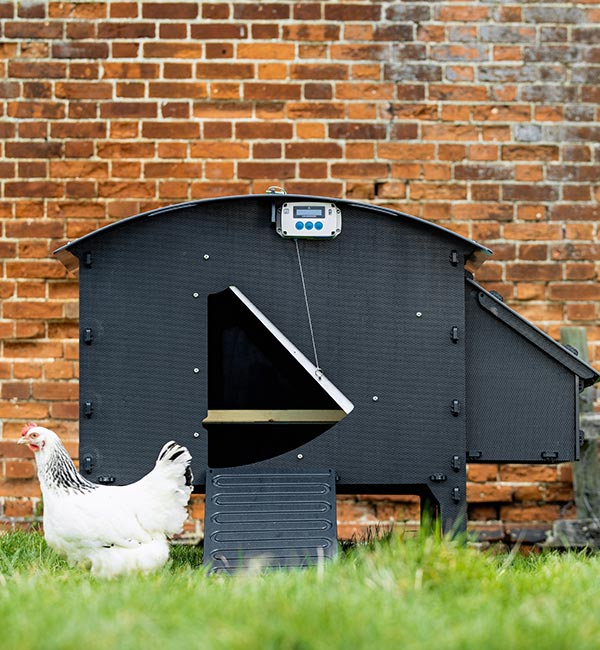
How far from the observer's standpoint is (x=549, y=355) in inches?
149

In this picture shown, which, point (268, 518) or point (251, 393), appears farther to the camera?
point (251, 393)

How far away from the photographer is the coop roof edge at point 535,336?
375 centimetres

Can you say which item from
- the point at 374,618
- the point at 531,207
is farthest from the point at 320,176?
the point at 374,618

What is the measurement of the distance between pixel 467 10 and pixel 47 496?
3.15 meters

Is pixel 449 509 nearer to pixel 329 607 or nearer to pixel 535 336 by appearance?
Result: pixel 535 336

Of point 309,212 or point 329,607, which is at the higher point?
point 309,212

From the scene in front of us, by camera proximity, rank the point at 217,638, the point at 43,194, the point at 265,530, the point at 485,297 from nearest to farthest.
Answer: the point at 217,638
the point at 265,530
the point at 485,297
the point at 43,194

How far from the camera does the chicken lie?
3.45m

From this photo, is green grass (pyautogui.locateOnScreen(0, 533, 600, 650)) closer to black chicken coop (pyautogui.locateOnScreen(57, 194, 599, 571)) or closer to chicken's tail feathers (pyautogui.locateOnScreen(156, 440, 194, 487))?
chicken's tail feathers (pyautogui.locateOnScreen(156, 440, 194, 487))

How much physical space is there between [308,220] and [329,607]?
1.64 meters

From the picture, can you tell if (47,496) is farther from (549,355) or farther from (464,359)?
(549,355)

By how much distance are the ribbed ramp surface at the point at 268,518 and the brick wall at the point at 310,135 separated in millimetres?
1481

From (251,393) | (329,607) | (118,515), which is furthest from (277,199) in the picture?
(329,607)

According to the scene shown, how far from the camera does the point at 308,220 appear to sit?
3.70 meters
